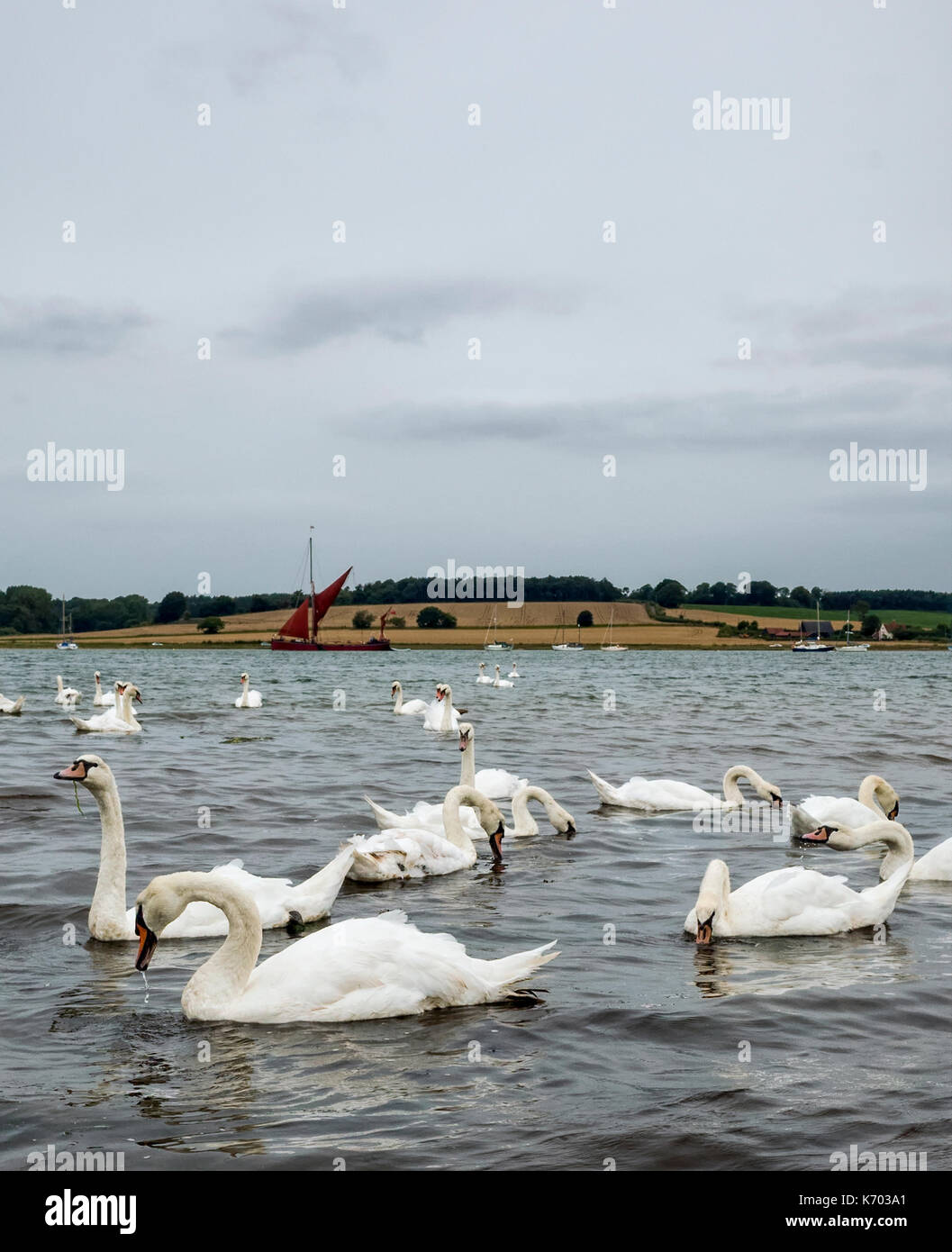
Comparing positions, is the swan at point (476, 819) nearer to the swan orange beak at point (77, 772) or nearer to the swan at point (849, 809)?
the swan at point (849, 809)

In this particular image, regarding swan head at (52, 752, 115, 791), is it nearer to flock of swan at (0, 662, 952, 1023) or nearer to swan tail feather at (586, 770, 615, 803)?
flock of swan at (0, 662, 952, 1023)

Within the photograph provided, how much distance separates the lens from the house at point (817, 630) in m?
128

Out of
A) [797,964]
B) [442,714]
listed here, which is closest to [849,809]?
[797,964]

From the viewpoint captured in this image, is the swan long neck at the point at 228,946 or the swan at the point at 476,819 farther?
the swan at the point at 476,819

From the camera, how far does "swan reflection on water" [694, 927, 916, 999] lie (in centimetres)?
820

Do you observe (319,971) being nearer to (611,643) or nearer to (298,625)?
(298,625)

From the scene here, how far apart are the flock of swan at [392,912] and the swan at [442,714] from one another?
12.6 m

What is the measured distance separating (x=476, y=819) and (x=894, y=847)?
435cm

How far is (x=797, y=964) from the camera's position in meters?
8.84

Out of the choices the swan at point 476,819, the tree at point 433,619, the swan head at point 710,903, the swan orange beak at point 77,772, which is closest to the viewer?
the swan head at point 710,903

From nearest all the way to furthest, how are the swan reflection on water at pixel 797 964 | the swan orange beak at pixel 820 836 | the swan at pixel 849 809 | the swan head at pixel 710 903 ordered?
1. the swan reflection on water at pixel 797 964
2. the swan head at pixel 710 903
3. the swan orange beak at pixel 820 836
4. the swan at pixel 849 809

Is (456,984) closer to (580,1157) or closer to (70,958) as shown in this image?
(580,1157)

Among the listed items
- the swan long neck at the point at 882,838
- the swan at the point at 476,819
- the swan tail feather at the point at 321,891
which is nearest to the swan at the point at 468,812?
the swan at the point at 476,819
